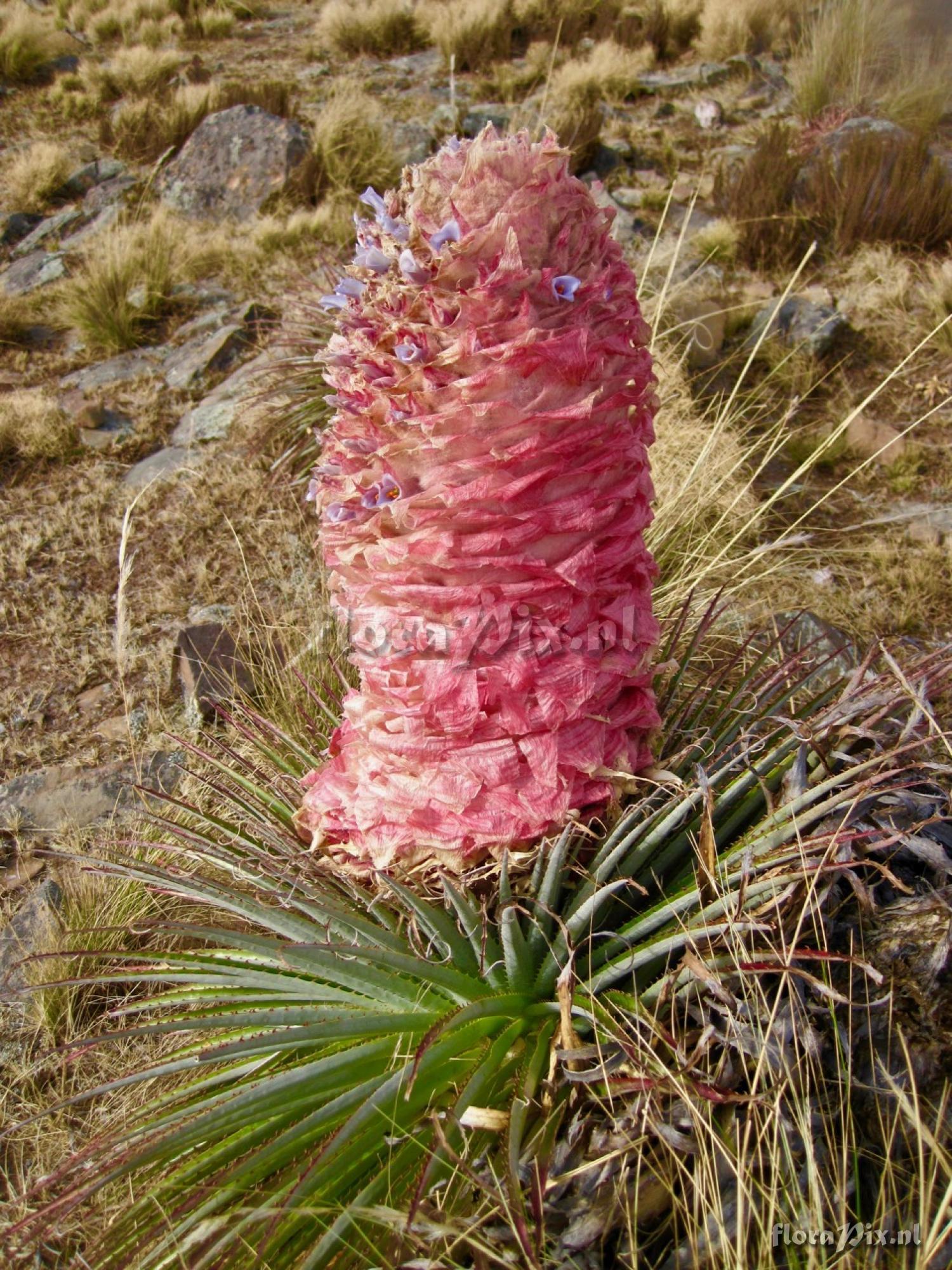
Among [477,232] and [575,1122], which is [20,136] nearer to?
[477,232]

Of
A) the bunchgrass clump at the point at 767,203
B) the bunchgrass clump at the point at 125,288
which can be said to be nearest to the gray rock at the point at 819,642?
the bunchgrass clump at the point at 767,203

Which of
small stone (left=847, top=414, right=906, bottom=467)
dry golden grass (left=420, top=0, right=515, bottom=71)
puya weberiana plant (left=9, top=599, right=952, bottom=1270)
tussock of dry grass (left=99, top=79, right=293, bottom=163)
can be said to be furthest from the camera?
dry golden grass (left=420, top=0, right=515, bottom=71)

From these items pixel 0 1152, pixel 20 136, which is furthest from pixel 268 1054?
pixel 20 136

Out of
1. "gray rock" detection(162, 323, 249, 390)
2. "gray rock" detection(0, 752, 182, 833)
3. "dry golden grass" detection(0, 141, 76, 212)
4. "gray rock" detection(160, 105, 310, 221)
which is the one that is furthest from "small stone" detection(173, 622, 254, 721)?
"dry golden grass" detection(0, 141, 76, 212)

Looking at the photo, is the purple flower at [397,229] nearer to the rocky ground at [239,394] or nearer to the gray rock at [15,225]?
the rocky ground at [239,394]

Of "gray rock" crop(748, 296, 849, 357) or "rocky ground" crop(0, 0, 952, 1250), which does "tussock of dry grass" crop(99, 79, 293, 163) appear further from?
"gray rock" crop(748, 296, 849, 357)
